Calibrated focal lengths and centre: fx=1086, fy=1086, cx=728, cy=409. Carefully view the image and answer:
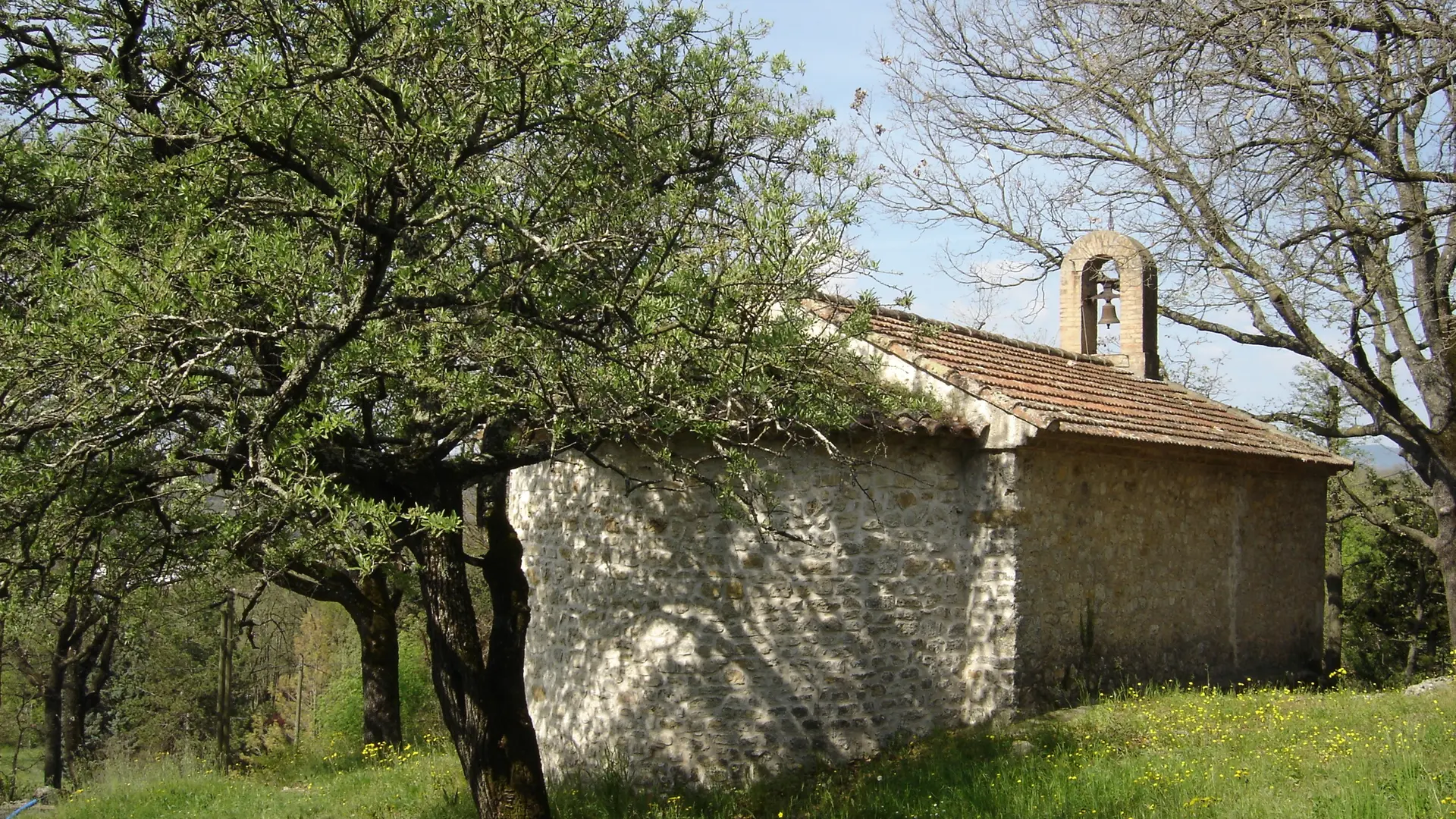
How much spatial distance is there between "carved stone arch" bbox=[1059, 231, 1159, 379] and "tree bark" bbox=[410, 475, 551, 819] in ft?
30.3

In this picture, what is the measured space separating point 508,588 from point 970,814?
3.44 m

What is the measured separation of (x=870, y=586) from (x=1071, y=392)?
3.46m

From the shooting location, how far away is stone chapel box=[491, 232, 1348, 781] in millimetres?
8703

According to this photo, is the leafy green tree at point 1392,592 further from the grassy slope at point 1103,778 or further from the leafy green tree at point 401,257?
the leafy green tree at point 401,257

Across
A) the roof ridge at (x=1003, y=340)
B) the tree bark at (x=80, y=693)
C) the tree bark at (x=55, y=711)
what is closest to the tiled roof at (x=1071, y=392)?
the roof ridge at (x=1003, y=340)

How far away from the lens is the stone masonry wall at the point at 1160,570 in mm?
9539

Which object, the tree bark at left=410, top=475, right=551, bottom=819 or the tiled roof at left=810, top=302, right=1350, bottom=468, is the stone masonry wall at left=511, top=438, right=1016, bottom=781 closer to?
the tiled roof at left=810, top=302, right=1350, bottom=468

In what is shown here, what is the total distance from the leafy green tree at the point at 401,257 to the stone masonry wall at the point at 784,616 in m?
1.65

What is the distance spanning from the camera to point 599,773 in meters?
8.84

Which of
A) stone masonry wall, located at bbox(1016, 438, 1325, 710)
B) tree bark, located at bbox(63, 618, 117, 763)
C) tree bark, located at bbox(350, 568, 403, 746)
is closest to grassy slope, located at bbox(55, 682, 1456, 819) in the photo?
stone masonry wall, located at bbox(1016, 438, 1325, 710)

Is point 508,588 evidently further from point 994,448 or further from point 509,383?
point 994,448

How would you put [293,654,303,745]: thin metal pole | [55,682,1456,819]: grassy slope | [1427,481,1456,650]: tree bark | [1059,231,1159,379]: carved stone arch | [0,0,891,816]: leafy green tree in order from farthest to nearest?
[293,654,303,745]: thin metal pole
[1059,231,1159,379]: carved stone arch
[1427,481,1456,650]: tree bark
[55,682,1456,819]: grassy slope
[0,0,891,816]: leafy green tree

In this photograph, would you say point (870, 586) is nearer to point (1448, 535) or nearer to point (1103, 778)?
point (1103, 778)

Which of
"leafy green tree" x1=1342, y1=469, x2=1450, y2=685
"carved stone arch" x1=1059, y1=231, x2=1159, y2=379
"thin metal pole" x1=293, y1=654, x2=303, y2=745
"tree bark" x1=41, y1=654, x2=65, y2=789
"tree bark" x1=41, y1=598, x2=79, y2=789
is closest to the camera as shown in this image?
"carved stone arch" x1=1059, y1=231, x2=1159, y2=379
